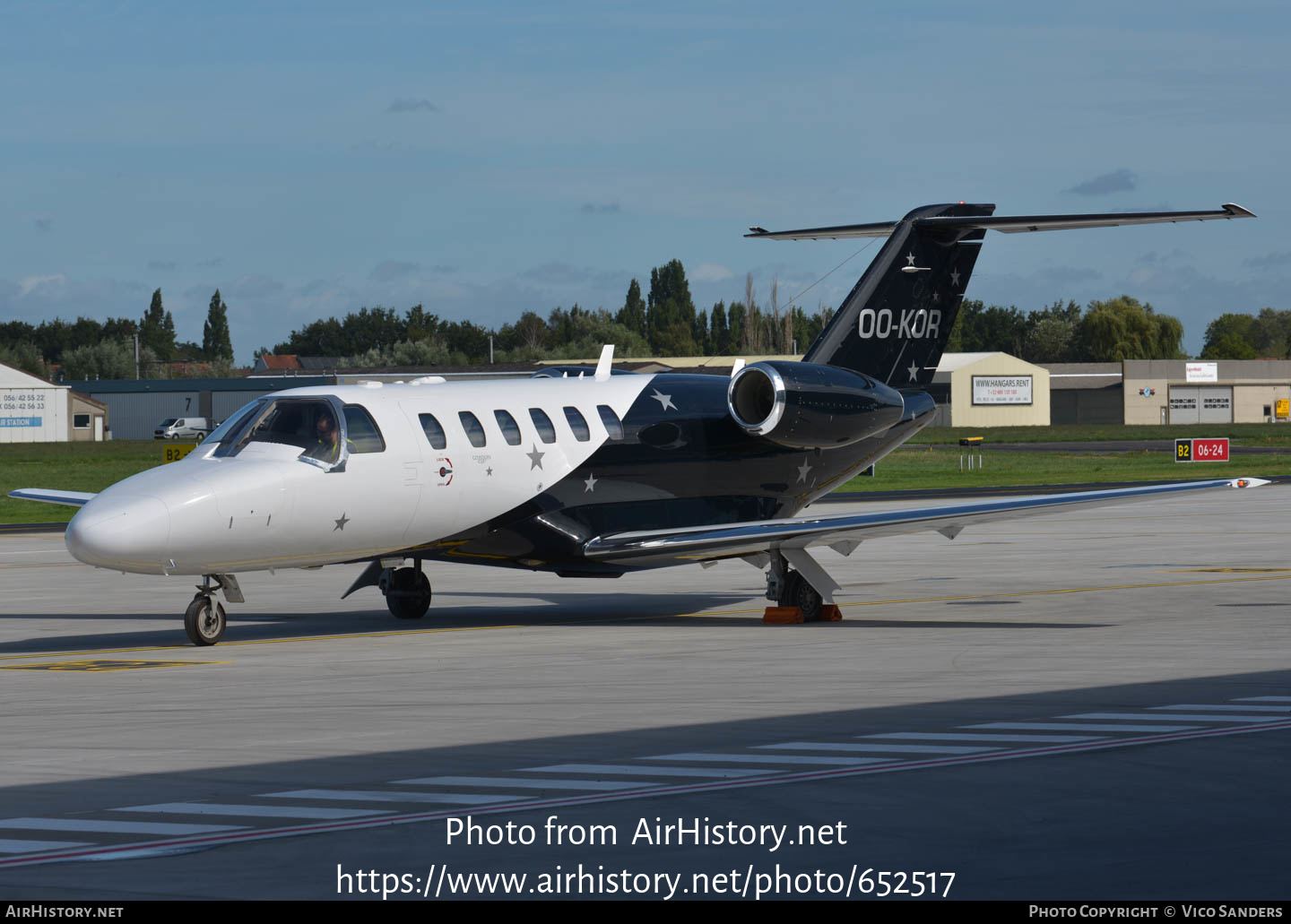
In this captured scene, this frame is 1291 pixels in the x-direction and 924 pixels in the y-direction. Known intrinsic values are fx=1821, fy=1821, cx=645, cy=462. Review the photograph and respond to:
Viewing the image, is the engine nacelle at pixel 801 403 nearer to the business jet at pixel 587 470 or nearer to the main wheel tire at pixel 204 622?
the business jet at pixel 587 470

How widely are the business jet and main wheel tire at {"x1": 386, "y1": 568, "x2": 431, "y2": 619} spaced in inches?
1.2

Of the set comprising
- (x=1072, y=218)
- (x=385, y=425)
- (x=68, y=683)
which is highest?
(x=1072, y=218)

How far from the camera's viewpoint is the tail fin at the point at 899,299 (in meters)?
27.8

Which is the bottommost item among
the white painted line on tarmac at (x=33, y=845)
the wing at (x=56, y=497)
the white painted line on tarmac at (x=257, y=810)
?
the white painted line on tarmac at (x=257, y=810)

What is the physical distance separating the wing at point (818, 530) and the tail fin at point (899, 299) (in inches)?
189

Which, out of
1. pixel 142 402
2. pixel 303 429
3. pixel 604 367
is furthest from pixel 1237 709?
pixel 142 402

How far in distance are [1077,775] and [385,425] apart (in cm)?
1206

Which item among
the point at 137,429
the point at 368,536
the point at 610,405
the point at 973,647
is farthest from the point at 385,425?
the point at 137,429

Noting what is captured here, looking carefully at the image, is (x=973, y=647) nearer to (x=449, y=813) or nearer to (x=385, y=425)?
(x=385, y=425)

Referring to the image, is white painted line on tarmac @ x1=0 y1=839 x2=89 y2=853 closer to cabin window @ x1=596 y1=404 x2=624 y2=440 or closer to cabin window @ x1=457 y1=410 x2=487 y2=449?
cabin window @ x1=457 y1=410 x2=487 y2=449

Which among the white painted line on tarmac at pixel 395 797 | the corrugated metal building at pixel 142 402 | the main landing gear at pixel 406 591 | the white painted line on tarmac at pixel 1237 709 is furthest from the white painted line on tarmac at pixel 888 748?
the corrugated metal building at pixel 142 402

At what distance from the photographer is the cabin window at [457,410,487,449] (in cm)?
2311

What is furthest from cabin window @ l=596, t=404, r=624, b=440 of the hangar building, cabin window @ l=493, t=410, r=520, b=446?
the hangar building

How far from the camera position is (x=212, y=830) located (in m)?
10.4
